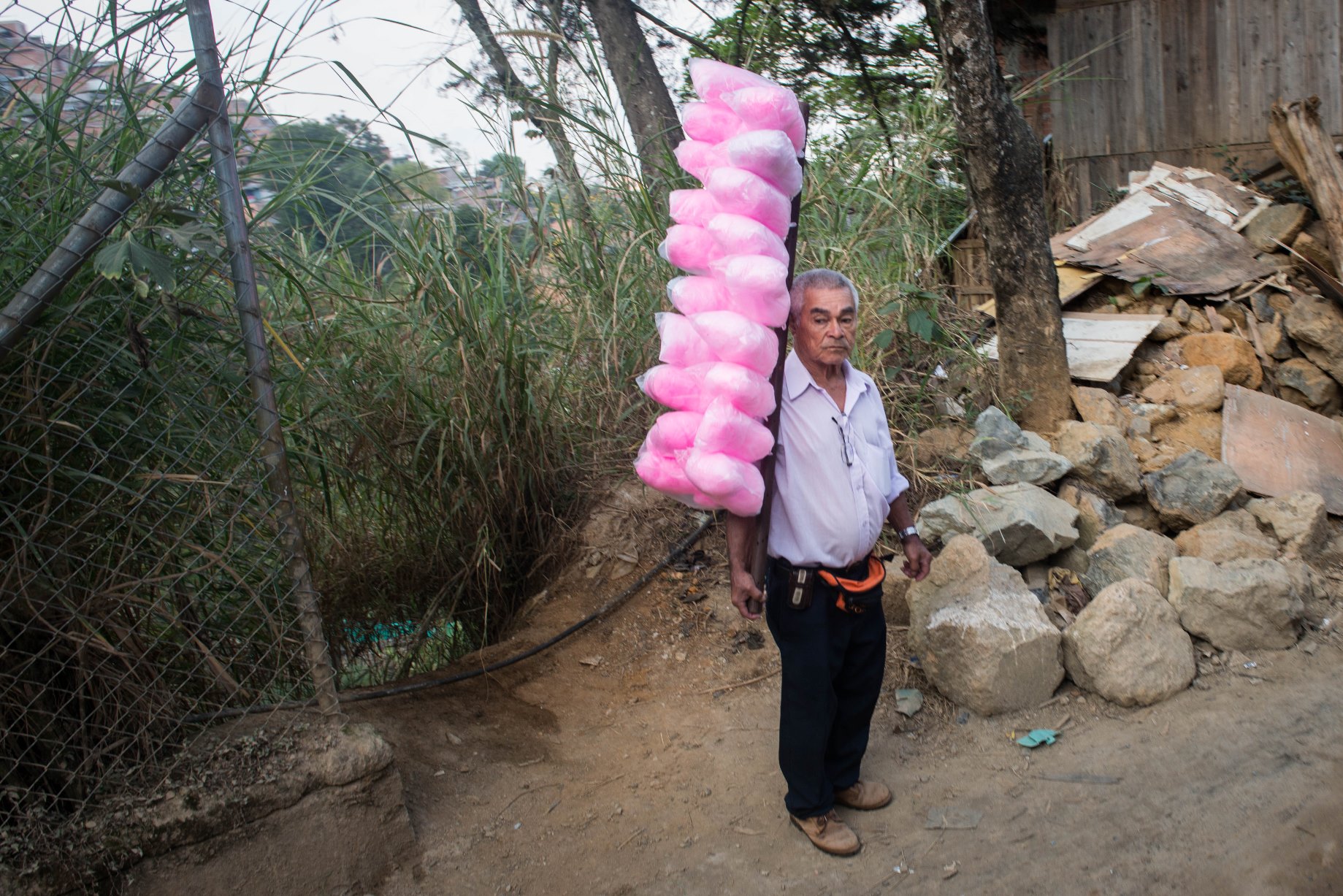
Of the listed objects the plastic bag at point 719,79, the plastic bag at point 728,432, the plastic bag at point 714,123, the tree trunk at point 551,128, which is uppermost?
the tree trunk at point 551,128

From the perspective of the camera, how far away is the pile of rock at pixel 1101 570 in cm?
346

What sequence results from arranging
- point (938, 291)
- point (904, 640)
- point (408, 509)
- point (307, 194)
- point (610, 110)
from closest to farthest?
point (307, 194)
point (904, 640)
point (408, 509)
point (610, 110)
point (938, 291)

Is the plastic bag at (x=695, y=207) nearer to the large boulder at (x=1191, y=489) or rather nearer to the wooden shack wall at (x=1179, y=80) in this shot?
the large boulder at (x=1191, y=489)

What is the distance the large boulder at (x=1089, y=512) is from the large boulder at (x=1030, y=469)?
0.08 metres

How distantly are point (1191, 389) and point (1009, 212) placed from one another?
1.46 m

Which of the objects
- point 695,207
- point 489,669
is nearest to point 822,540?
point 695,207

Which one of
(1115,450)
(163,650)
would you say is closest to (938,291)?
(1115,450)

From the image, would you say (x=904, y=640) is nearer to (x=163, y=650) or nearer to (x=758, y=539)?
(x=758, y=539)

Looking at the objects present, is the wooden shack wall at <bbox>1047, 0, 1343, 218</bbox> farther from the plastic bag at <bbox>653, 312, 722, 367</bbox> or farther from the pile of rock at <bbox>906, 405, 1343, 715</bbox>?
the plastic bag at <bbox>653, 312, 722, 367</bbox>

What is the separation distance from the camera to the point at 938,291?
5.65 metres

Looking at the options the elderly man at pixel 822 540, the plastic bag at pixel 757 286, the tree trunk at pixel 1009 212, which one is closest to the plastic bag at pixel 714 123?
the plastic bag at pixel 757 286

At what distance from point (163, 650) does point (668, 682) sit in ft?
6.65

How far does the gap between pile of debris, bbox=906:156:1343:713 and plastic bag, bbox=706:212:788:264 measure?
1767mm

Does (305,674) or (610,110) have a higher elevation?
(610,110)
